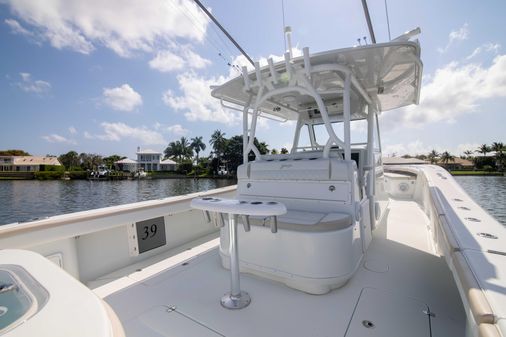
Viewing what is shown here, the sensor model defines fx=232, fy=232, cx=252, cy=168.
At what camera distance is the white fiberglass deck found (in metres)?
1.42

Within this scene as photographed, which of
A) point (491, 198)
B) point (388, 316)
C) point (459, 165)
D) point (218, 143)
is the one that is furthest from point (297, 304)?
point (459, 165)

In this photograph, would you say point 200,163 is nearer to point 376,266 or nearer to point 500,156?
point 376,266

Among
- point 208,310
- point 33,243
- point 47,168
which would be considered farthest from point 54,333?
point 47,168

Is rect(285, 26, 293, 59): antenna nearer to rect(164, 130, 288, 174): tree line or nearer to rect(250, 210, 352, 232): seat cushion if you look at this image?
rect(250, 210, 352, 232): seat cushion

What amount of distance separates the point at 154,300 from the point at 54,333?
4.46 ft

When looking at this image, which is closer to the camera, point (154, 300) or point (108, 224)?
point (154, 300)

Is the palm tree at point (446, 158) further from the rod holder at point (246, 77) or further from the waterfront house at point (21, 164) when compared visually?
the waterfront house at point (21, 164)

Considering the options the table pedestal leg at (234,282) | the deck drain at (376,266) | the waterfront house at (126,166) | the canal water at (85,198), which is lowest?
the canal water at (85,198)

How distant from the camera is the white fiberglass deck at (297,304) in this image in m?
1.42

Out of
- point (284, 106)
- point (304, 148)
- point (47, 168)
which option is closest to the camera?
point (284, 106)

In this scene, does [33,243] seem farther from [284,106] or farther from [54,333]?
[284,106]

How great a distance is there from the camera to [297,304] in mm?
1658

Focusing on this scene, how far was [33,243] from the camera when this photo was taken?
173 cm

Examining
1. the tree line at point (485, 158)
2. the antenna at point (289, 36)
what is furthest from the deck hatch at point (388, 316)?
the tree line at point (485, 158)
